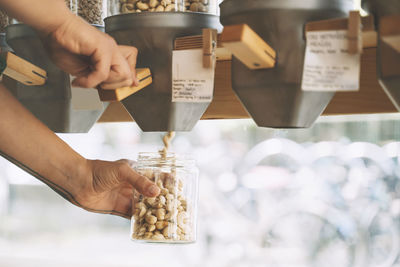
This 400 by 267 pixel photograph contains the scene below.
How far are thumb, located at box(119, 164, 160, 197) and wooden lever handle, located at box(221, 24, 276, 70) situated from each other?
0.33 m

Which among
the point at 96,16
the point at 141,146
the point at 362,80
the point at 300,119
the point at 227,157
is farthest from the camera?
the point at 141,146

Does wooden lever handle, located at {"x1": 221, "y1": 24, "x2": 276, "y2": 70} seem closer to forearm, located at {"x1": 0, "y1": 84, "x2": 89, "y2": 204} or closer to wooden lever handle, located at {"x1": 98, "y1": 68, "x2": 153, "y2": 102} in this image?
wooden lever handle, located at {"x1": 98, "y1": 68, "x2": 153, "y2": 102}

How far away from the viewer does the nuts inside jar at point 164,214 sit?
40.4 inches

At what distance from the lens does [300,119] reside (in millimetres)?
842

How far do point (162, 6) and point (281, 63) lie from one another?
0.93 feet

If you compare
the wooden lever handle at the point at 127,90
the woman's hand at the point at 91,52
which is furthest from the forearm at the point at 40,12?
the wooden lever handle at the point at 127,90

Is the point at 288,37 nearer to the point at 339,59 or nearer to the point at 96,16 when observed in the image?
the point at 339,59

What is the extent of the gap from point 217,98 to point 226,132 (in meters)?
2.01

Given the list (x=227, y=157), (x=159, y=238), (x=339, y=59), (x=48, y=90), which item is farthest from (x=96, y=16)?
(x=227, y=157)

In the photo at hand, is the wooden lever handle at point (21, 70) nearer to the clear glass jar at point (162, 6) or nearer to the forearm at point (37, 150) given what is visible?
the forearm at point (37, 150)

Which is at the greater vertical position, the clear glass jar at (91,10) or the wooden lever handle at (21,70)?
the clear glass jar at (91,10)

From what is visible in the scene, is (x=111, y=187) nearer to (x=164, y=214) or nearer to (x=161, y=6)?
(x=164, y=214)

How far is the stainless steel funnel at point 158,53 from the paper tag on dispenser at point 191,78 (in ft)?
0.14

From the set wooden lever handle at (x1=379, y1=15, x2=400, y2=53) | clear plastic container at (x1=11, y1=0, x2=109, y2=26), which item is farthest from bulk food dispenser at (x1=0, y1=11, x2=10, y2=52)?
wooden lever handle at (x1=379, y1=15, x2=400, y2=53)
